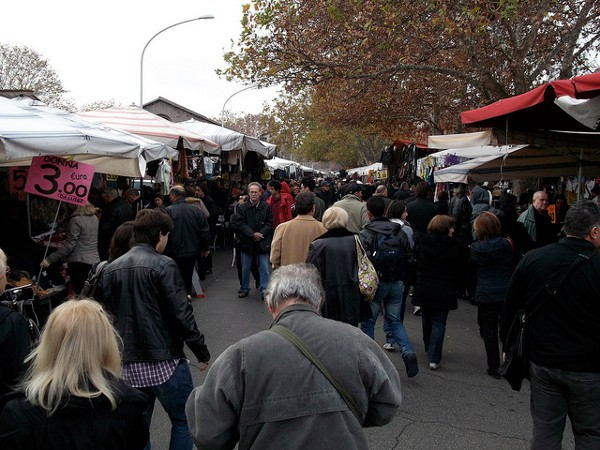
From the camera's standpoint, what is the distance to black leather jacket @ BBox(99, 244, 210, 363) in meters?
3.21

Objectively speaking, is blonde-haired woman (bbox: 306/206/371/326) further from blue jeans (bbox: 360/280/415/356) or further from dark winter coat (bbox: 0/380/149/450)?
dark winter coat (bbox: 0/380/149/450)

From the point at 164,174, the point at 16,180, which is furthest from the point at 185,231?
the point at 164,174

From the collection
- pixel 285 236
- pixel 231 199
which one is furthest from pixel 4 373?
pixel 231 199

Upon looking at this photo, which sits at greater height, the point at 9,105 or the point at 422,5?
the point at 422,5

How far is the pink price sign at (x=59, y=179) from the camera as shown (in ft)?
19.1

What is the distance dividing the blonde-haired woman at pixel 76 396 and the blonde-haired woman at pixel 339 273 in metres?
2.69

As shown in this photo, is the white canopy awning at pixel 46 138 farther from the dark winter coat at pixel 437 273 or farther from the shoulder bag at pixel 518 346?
the shoulder bag at pixel 518 346

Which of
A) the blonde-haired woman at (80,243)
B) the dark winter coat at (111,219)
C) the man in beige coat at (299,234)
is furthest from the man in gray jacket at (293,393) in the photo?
the dark winter coat at (111,219)

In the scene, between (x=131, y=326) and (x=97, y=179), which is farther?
(x=97, y=179)

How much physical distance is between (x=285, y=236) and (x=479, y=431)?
8.36 feet

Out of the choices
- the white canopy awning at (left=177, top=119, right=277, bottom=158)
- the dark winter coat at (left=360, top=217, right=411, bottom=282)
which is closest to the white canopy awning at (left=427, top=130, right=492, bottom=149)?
the dark winter coat at (left=360, top=217, right=411, bottom=282)

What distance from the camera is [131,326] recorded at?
10.6 ft

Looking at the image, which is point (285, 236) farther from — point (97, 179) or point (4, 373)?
point (97, 179)

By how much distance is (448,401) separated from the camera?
491 cm
